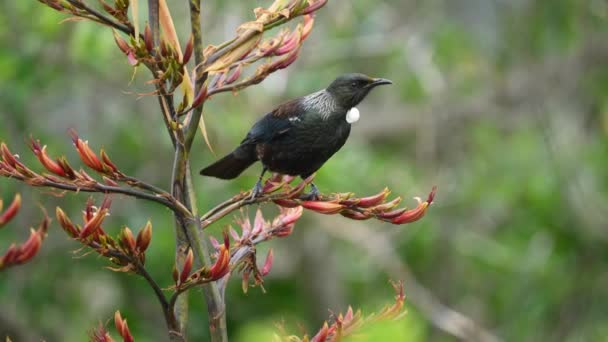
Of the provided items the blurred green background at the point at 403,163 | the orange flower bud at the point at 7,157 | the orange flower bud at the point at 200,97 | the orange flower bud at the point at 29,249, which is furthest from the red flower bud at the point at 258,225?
the blurred green background at the point at 403,163

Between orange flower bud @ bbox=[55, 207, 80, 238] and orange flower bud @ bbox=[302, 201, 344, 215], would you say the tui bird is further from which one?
orange flower bud @ bbox=[55, 207, 80, 238]

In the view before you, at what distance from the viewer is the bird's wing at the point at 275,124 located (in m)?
3.42

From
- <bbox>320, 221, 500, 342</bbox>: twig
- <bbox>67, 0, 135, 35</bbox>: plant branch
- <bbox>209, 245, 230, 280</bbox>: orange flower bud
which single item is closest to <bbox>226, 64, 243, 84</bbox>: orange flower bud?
<bbox>67, 0, 135, 35</bbox>: plant branch

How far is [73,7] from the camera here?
2434 mm

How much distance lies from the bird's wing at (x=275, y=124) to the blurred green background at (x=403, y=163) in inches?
111

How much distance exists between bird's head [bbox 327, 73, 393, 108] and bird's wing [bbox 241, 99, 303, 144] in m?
0.16

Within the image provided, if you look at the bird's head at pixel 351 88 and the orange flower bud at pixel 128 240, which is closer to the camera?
the orange flower bud at pixel 128 240

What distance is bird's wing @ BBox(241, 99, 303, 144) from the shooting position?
11.2ft

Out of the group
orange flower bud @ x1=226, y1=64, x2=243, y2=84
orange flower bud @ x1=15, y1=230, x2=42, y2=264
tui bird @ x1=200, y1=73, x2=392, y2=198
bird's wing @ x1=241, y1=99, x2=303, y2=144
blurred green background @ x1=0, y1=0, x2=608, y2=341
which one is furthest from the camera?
blurred green background @ x1=0, y1=0, x2=608, y2=341

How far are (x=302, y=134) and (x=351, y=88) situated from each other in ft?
1.11

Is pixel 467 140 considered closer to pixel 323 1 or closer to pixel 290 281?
pixel 290 281

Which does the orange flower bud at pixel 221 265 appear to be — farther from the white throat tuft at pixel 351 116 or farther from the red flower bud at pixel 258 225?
the white throat tuft at pixel 351 116

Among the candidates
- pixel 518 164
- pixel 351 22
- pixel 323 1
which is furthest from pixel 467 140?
pixel 323 1

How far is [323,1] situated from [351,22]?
6.04m
